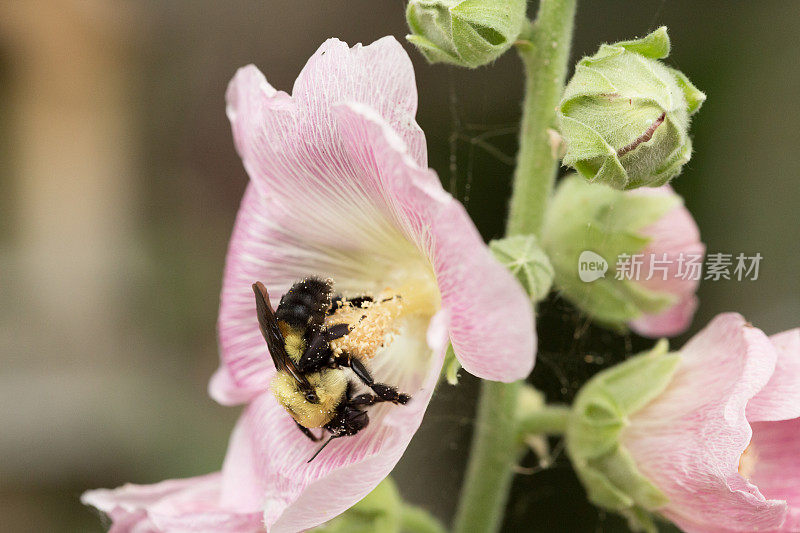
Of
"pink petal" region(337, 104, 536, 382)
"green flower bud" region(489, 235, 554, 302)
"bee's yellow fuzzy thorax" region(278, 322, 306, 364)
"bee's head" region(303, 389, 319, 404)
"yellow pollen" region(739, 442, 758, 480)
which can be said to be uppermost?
"pink petal" region(337, 104, 536, 382)

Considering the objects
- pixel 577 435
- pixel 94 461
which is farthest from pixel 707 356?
pixel 94 461

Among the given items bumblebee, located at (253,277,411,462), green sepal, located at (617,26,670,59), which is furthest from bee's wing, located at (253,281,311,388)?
green sepal, located at (617,26,670,59)

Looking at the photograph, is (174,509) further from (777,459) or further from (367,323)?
(777,459)

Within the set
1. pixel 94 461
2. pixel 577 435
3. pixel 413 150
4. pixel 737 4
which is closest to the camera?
pixel 413 150

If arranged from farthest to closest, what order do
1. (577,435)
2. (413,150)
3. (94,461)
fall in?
(94,461) < (577,435) < (413,150)

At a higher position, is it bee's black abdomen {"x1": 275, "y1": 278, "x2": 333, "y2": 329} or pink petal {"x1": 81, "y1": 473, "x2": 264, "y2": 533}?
bee's black abdomen {"x1": 275, "y1": 278, "x2": 333, "y2": 329}

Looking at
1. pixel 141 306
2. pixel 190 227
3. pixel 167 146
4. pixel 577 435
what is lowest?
pixel 141 306

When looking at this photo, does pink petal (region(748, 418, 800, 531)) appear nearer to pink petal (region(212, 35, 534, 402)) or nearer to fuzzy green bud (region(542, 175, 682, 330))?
fuzzy green bud (region(542, 175, 682, 330))

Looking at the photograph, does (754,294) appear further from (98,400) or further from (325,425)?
(98,400)
